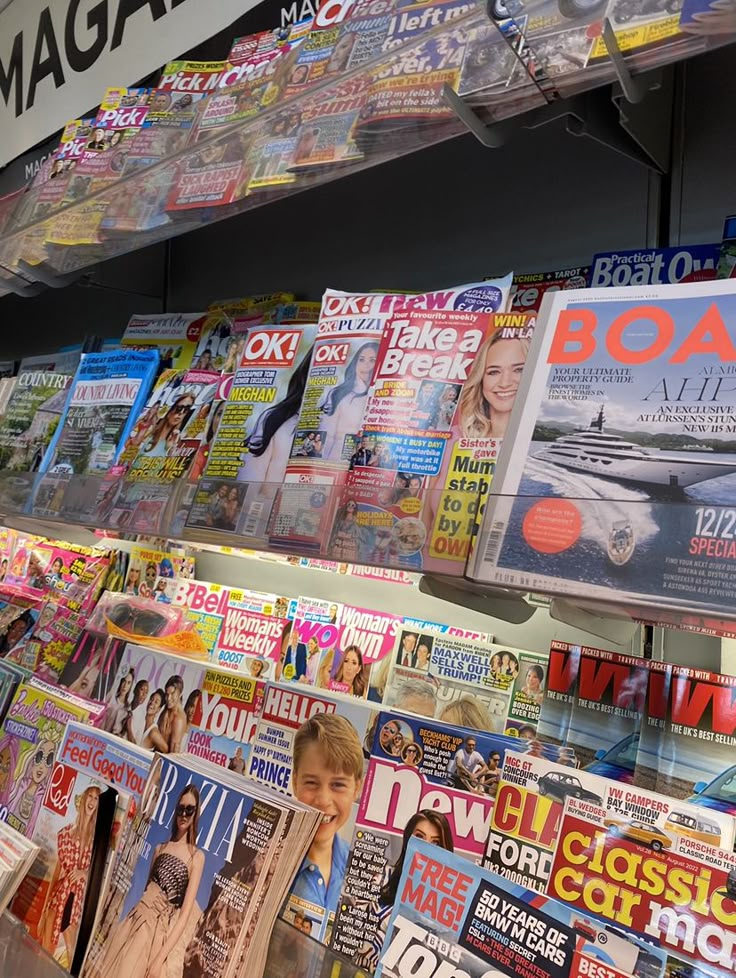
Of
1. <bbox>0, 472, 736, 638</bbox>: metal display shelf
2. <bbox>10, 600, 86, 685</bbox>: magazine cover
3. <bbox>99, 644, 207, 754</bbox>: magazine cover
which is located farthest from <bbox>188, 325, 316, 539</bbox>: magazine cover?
<bbox>10, 600, 86, 685</bbox>: magazine cover

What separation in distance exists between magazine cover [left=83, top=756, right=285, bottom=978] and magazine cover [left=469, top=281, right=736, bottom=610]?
463mm

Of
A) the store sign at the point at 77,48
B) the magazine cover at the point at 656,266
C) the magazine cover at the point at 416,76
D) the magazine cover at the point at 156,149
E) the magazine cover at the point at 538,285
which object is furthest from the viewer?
the store sign at the point at 77,48

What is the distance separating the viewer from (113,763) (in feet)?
3.95

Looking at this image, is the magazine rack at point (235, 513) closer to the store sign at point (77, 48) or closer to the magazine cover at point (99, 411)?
the magazine cover at point (99, 411)

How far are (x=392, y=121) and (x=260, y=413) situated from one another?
0.44 meters

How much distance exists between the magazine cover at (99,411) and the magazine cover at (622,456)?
923 mm

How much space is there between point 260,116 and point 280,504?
2.02 feet

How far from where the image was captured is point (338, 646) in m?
1.34

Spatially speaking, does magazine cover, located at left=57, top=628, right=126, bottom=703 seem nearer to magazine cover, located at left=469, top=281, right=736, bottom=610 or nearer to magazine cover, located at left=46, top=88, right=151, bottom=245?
magazine cover, located at left=46, top=88, right=151, bottom=245

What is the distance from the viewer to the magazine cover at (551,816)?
74cm

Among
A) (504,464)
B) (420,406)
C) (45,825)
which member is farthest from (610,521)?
(45,825)

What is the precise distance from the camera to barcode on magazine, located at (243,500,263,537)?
3.31 ft

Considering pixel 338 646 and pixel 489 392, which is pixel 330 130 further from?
pixel 338 646

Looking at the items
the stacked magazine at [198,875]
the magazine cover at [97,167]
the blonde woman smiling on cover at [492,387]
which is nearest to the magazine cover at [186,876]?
the stacked magazine at [198,875]
